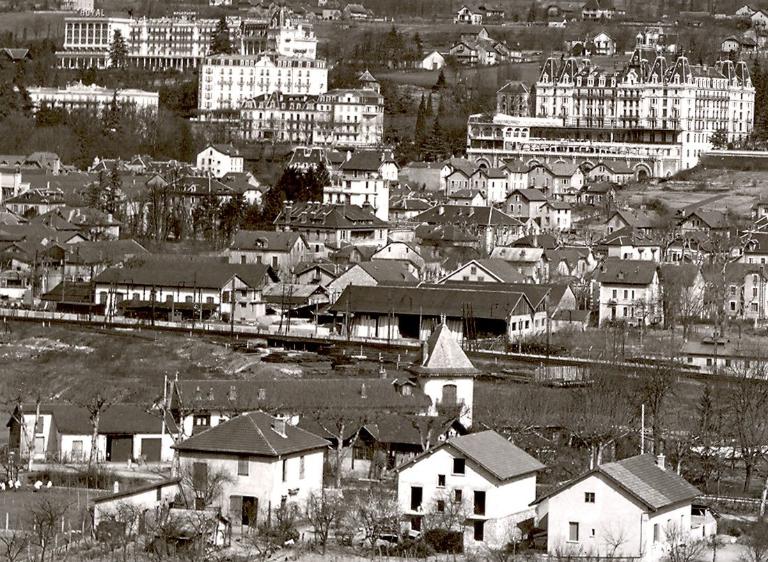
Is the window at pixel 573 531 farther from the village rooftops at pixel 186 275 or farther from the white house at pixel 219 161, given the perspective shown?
the white house at pixel 219 161

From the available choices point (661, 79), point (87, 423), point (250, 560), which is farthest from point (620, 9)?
point (250, 560)

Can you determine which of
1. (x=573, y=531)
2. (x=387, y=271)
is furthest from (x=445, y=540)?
(x=387, y=271)

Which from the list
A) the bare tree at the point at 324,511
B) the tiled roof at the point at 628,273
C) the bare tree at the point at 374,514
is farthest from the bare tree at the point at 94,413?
the tiled roof at the point at 628,273

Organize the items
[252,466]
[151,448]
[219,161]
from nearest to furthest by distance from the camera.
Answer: [252,466] < [151,448] < [219,161]

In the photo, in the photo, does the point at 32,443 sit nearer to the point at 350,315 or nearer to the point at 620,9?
the point at 350,315

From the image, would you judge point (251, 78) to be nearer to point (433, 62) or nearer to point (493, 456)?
point (433, 62)

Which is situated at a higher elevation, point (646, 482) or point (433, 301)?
point (646, 482)
